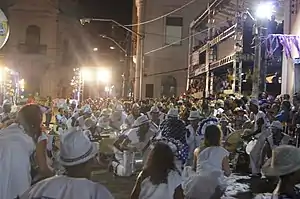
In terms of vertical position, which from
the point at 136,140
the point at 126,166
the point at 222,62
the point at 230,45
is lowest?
the point at 126,166

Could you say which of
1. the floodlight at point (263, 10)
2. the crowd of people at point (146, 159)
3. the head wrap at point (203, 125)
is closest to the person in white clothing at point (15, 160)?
the crowd of people at point (146, 159)

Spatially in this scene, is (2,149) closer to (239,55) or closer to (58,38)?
(239,55)

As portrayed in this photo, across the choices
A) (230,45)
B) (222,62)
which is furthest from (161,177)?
(222,62)

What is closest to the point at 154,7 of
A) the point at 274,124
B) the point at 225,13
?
the point at 225,13

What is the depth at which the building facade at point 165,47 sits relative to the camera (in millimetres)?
49344

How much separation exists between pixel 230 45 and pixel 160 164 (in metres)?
20.3

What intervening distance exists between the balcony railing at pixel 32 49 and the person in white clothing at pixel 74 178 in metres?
58.2

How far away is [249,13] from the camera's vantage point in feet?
71.3

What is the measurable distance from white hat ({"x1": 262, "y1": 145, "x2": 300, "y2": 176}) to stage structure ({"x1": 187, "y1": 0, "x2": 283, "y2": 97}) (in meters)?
16.4

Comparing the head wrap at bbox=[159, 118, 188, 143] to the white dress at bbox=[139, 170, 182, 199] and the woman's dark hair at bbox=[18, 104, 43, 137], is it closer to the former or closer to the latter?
the woman's dark hair at bbox=[18, 104, 43, 137]

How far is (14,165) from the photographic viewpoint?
5.47m

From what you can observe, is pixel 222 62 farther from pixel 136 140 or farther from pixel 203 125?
pixel 136 140

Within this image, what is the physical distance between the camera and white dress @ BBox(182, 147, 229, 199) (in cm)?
669

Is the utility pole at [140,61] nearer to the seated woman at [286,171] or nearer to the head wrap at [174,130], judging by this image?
the head wrap at [174,130]
